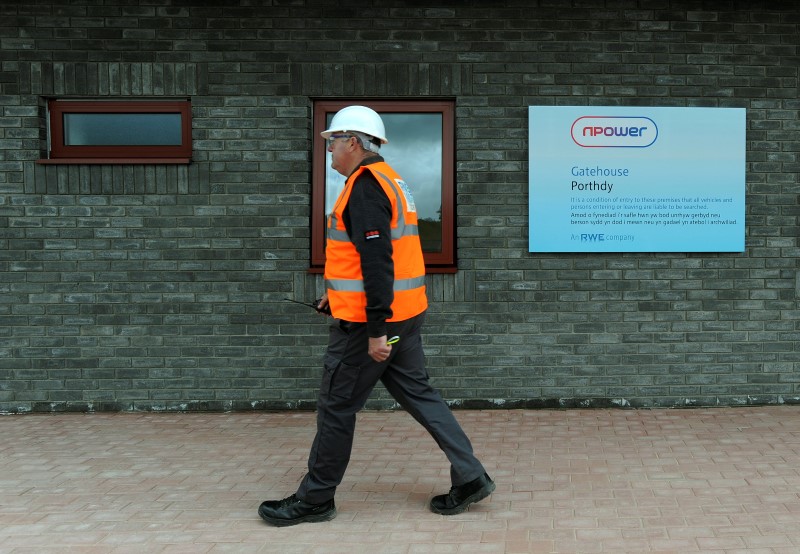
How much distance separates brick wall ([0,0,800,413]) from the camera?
707 centimetres

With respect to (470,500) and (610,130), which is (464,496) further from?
(610,130)

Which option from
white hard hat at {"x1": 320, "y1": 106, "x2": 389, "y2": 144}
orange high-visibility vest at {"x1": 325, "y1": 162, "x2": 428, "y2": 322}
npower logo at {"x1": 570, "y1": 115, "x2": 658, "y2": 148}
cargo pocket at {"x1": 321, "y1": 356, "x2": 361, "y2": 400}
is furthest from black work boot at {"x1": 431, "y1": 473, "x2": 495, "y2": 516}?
npower logo at {"x1": 570, "y1": 115, "x2": 658, "y2": 148}

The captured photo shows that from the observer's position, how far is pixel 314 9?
23.2 ft

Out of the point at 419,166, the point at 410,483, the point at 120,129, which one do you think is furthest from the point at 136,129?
the point at 410,483

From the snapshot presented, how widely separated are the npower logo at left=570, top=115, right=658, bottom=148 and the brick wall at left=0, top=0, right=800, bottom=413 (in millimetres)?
179

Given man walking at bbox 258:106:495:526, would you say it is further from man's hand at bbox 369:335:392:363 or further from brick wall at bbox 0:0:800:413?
brick wall at bbox 0:0:800:413

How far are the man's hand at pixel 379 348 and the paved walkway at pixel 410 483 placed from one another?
0.85 m

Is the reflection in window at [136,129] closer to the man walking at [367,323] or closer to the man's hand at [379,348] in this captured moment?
the man walking at [367,323]

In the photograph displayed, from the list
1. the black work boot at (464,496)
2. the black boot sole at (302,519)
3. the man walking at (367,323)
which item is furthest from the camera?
the black work boot at (464,496)

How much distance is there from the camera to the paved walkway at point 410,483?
418cm

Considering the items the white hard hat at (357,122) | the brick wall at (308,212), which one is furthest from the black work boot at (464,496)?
the brick wall at (308,212)

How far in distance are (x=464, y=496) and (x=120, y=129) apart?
4.42 m

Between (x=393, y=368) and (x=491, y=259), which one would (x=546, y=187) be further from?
(x=393, y=368)

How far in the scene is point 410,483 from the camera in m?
5.15
